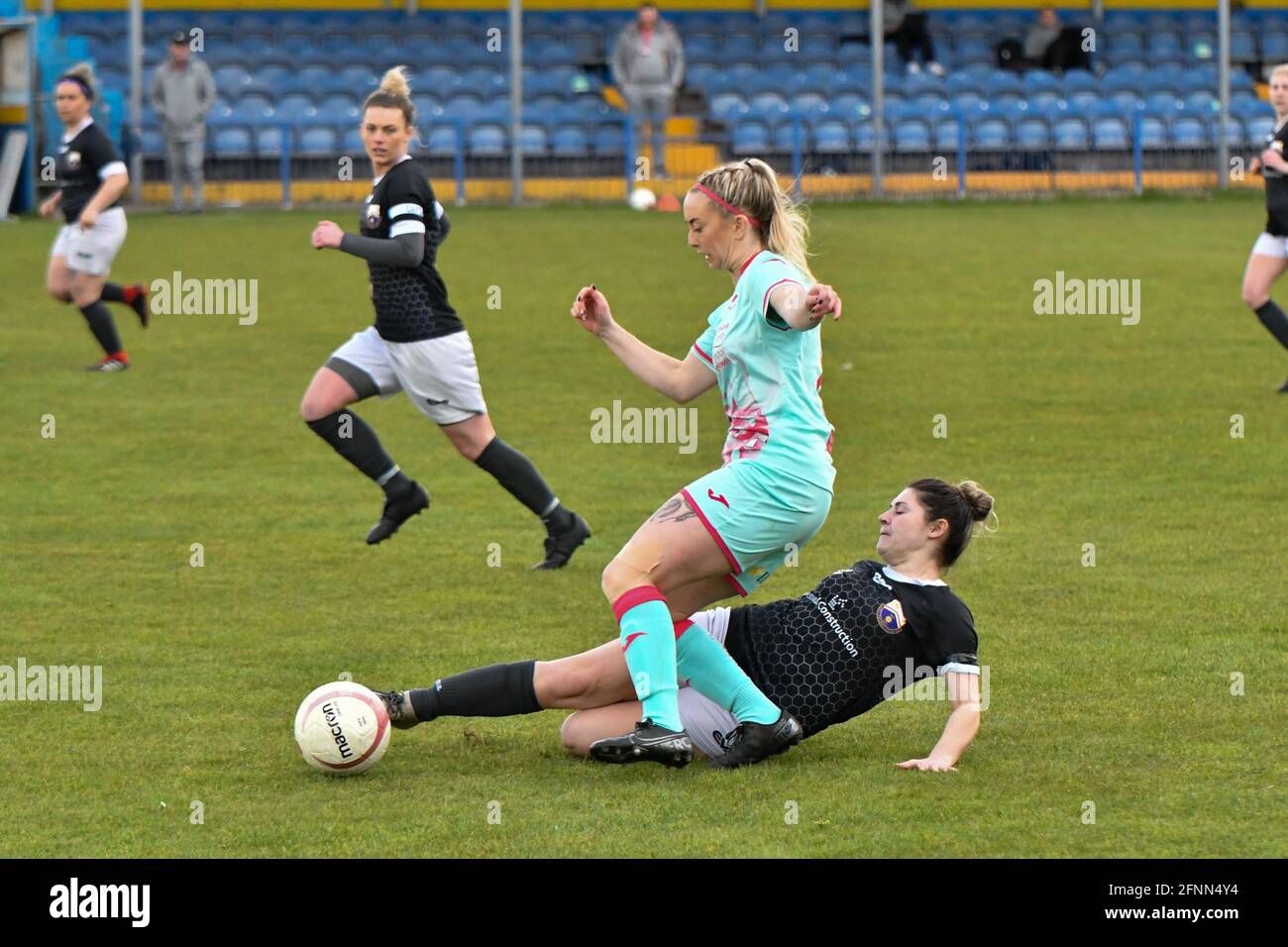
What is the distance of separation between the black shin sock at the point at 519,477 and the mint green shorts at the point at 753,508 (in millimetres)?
3395

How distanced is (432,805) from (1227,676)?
2939 mm

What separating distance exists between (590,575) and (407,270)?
163cm

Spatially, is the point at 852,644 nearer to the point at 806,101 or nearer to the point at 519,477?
the point at 519,477

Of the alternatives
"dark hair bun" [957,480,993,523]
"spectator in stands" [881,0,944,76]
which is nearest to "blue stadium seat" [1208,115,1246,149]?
Answer: "spectator in stands" [881,0,944,76]

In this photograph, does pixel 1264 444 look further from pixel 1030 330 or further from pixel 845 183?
pixel 845 183

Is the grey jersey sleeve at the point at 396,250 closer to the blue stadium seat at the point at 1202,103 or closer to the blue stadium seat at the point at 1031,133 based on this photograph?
the blue stadium seat at the point at 1031,133

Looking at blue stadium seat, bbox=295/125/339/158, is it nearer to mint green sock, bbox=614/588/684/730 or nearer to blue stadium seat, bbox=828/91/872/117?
blue stadium seat, bbox=828/91/872/117

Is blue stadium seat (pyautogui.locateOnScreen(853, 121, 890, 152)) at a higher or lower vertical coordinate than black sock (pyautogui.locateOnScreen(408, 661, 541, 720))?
higher

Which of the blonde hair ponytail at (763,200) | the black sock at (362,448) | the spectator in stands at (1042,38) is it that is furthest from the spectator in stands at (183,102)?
the blonde hair ponytail at (763,200)

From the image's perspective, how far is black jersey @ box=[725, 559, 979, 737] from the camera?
19.3 feet

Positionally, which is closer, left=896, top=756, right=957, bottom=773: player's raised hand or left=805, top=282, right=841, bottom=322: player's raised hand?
left=805, top=282, right=841, bottom=322: player's raised hand

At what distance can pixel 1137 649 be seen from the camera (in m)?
7.33

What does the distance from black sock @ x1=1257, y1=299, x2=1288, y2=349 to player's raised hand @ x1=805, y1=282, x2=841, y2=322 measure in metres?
8.88
